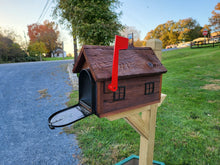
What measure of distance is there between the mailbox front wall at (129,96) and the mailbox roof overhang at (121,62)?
0.06 metres

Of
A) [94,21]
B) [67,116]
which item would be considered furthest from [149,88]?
[94,21]

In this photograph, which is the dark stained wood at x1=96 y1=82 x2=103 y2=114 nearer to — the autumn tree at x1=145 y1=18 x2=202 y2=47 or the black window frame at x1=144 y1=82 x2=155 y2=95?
the black window frame at x1=144 y1=82 x2=155 y2=95

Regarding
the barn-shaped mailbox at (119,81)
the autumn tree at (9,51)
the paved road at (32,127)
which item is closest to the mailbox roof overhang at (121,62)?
the barn-shaped mailbox at (119,81)

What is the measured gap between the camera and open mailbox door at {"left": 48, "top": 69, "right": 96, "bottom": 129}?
0.97 meters

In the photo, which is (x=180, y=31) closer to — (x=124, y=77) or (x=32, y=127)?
(x=32, y=127)

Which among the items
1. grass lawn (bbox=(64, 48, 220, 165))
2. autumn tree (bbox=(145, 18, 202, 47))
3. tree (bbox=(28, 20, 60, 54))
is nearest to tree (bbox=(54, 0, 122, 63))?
grass lawn (bbox=(64, 48, 220, 165))

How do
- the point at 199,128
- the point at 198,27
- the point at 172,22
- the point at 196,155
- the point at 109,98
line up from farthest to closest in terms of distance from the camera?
the point at 172,22, the point at 198,27, the point at 199,128, the point at 196,155, the point at 109,98

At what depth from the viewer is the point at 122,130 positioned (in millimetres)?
3412

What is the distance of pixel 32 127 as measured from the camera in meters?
4.08

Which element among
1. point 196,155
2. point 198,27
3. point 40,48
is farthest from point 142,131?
point 198,27

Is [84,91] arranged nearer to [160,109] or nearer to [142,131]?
[142,131]

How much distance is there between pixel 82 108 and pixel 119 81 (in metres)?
0.39

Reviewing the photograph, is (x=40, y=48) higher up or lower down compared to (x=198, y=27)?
lower down

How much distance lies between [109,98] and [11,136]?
3.93m
